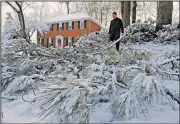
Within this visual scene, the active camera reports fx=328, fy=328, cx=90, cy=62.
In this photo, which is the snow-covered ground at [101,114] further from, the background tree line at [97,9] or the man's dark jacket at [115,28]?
the man's dark jacket at [115,28]

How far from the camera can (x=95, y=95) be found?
9.07 feet

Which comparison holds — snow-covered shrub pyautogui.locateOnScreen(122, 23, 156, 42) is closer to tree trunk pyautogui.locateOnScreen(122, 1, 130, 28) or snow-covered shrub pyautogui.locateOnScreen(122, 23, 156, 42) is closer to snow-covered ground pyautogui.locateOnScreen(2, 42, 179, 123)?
tree trunk pyautogui.locateOnScreen(122, 1, 130, 28)

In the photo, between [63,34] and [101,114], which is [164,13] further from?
[101,114]

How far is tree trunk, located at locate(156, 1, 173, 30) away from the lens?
6567mm

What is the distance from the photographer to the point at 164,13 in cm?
670

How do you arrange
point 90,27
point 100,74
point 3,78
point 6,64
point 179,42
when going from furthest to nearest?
point 90,27, point 179,42, point 6,64, point 3,78, point 100,74

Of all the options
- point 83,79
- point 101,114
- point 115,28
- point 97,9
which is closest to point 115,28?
point 115,28

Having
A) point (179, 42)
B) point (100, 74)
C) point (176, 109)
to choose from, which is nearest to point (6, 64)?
point (100, 74)

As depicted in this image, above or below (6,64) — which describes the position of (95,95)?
below

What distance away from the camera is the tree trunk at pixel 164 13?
657 centimetres

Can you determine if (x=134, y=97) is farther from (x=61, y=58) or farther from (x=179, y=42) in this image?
(x=179, y=42)

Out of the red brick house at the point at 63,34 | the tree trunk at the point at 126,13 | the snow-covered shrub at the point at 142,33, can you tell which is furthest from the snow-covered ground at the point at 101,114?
the tree trunk at the point at 126,13

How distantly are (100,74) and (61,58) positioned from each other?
943mm

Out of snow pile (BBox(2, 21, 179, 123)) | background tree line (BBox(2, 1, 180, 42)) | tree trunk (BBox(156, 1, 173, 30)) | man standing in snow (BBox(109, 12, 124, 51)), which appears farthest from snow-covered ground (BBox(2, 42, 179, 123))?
tree trunk (BBox(156, 1, 173, 30))
